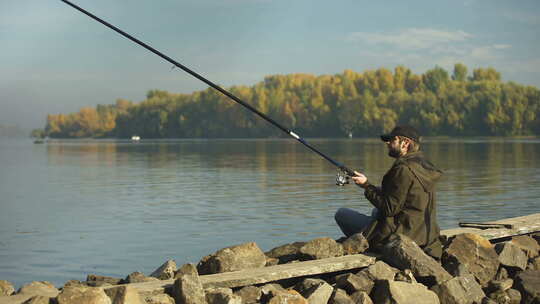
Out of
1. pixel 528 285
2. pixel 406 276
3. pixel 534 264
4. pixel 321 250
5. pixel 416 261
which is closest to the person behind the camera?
pixel 406 276

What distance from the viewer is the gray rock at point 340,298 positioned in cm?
710

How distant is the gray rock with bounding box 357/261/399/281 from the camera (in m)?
7.55

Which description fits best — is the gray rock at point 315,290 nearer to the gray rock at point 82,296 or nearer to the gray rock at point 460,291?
the gray rock at point 460,291

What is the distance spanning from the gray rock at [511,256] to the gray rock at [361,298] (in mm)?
2220

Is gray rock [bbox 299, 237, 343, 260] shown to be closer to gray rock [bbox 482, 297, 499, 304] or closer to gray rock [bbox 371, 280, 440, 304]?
gray rock [bbox 371, 280, 440, 304]

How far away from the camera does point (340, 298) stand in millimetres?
7129

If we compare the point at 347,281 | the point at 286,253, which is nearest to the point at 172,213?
the point at 286,253

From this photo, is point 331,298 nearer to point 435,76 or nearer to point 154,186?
point 154,186

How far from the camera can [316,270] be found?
7730mm

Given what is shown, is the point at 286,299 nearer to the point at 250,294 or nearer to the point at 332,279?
the point at 250,294

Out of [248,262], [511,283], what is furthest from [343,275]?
[511,283]

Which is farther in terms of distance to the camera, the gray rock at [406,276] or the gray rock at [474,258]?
the gray rock at [474,258]

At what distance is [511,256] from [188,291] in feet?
13.3

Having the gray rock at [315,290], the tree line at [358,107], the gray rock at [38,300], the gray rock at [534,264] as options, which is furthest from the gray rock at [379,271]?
the tree line at [358,107]
